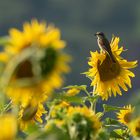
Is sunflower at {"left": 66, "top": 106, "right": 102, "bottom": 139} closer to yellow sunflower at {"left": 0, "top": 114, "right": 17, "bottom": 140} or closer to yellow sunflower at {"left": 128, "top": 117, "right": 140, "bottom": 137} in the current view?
yellow sunflower at {"left": 128, "top": 117, "right": 140, "bottom": 137}

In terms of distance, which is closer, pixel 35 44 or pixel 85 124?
pixel 35 44

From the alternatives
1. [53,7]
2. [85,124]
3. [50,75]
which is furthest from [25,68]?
[53,7]

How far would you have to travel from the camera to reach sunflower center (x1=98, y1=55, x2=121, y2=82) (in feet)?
6.89

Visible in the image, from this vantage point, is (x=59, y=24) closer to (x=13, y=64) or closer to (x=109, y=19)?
(x=109, y=19)

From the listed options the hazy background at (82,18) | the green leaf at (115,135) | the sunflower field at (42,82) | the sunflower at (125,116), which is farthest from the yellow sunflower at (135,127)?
the hazy background at (82,18)

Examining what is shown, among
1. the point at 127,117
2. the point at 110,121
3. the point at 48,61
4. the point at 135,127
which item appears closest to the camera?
the point at 48,61

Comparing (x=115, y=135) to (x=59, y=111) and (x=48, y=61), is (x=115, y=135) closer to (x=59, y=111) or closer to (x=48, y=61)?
(x=59, y=111)

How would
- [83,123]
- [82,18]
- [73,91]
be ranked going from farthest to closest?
1. [82,18]
2. [73,91]
3. [83,123]

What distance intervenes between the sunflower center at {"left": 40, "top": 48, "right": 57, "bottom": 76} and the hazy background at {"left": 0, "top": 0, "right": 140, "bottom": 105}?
169ft

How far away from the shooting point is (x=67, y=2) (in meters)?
60.9

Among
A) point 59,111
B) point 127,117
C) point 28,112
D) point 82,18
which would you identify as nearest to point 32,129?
point 59,111

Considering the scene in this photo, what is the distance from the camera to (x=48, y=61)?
1.35m

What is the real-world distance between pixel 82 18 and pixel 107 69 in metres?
58.7

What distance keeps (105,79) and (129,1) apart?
A: 56807mm
